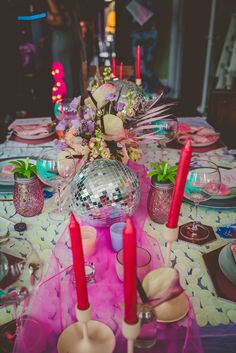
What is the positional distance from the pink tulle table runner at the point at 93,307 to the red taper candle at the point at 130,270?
76 mm

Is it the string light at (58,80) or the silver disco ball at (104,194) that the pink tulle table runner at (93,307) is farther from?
the string light at (58,80)

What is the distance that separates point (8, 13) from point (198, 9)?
2745 millimetres

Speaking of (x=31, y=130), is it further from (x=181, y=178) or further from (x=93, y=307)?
(x=181, y=178)

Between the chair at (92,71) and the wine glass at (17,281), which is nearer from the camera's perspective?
the wine glass at (17,281)

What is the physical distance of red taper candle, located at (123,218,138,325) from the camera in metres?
0.46

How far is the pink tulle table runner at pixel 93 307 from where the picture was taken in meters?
0.69

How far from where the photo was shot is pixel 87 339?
668 millimetres

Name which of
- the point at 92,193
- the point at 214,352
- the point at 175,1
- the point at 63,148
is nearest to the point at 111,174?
the point at 92,193

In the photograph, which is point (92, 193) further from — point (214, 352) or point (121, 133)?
point (214, 352)

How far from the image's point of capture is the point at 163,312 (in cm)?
74

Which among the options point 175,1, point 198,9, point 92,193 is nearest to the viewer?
point 92,193

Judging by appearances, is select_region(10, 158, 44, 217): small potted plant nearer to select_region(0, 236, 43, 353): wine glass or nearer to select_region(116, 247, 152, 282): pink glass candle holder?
select_region(0, 236, 43, 353): wine glass

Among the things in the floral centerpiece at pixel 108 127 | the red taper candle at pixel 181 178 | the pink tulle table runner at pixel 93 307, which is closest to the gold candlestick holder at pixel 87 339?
the pink tulle table runner at pixel 93 307

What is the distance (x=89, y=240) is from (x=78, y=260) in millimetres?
391
